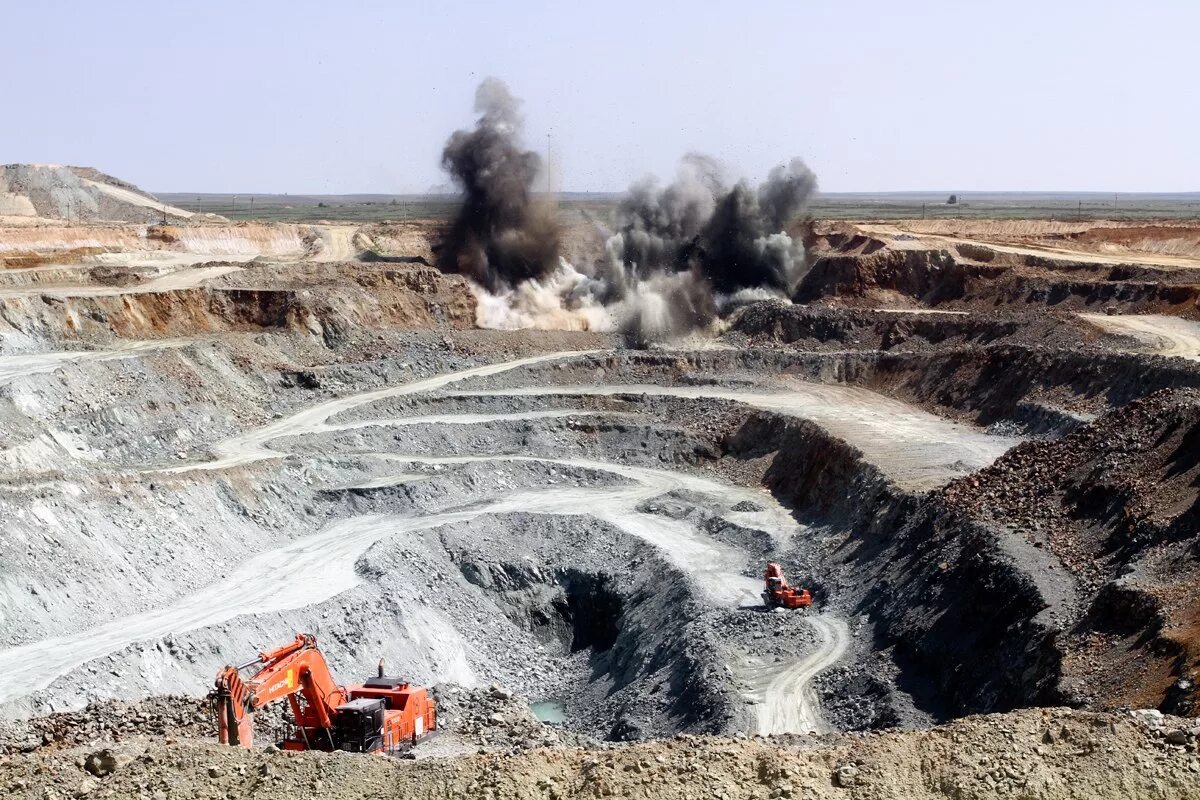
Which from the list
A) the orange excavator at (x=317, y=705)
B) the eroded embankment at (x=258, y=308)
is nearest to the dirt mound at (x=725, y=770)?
the orange excavator at (x=317, y=705)

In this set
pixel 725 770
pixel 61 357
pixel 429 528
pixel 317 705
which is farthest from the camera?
pixel 61 357

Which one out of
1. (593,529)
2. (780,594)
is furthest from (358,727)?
(593,529)

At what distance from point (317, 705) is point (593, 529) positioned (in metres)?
20.3

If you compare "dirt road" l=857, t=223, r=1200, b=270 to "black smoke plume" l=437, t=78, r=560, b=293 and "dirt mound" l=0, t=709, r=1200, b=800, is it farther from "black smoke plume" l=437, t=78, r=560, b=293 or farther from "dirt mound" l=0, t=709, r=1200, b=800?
"dirt mound" l=0, t=709, r=1200, b=800

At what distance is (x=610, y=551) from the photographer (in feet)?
132

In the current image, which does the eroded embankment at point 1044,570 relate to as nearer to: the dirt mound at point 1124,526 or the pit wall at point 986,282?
the dirt mound at point 1124,526

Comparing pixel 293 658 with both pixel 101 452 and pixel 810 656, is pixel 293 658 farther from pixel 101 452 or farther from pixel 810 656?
pixel 101 452

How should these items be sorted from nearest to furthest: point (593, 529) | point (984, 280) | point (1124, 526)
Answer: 1. point (1124, 526)
2. point (593, 529)
3. point (984, 280)

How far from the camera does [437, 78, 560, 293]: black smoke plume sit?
71.6 m

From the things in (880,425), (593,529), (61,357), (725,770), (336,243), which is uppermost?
(336,243)

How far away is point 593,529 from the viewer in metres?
41.6

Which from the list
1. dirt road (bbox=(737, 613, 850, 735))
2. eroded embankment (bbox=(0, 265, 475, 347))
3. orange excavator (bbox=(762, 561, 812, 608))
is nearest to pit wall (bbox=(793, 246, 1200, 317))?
eroded embankment (bbox=(0, 265, 475, 347))

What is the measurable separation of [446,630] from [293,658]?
1433 cm

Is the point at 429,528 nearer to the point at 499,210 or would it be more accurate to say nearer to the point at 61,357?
the point at 61,357
